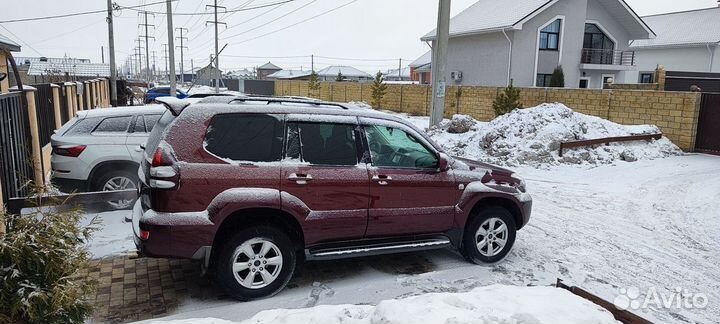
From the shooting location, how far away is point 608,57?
30641 millimetres

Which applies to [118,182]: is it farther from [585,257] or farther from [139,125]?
[585,257]

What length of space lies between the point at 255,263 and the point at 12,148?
4302 millimetres

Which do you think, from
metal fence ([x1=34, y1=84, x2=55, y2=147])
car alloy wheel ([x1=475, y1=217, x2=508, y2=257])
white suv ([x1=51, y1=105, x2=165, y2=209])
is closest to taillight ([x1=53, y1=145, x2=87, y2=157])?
white suv ([x1=51, y1=105, x2=165, y2=209])

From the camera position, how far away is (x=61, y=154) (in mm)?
7625

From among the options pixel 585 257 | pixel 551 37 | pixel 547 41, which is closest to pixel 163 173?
pixel 585 257

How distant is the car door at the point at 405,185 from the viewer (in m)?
5.17

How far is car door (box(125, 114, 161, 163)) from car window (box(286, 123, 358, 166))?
3.98 metres

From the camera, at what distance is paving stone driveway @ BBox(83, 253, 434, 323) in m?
4.47

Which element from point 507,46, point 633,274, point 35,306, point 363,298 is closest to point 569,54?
point 507,46

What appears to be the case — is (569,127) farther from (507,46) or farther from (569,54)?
(569,54)

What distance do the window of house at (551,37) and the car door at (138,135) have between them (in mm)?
25581

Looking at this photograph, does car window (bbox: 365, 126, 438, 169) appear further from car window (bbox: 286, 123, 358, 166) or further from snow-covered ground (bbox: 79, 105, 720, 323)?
snow-covered ground (bbox: 79, 105, 720, 323)

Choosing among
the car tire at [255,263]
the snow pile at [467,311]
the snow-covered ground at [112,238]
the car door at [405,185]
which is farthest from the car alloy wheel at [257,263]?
the snow-covered ground at [112,238]

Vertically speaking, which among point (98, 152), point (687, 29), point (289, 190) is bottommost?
point (98, 152)
